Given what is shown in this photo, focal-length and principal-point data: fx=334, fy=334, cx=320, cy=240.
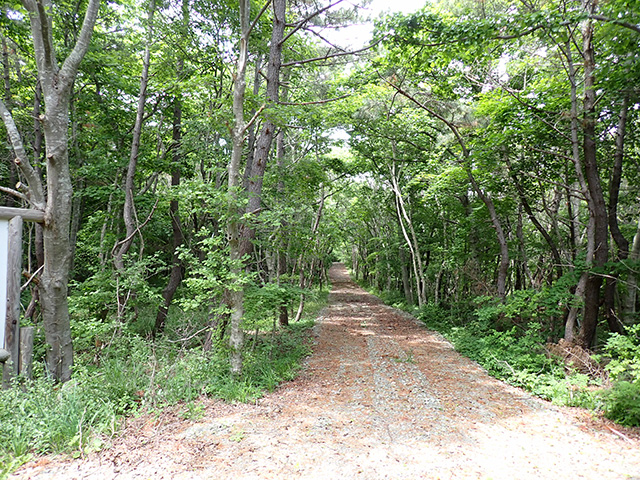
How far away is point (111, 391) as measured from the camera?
4180 mm

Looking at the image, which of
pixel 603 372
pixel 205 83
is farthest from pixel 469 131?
pixel 205 83

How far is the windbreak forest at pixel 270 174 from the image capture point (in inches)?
183

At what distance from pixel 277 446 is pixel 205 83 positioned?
6.92 metres

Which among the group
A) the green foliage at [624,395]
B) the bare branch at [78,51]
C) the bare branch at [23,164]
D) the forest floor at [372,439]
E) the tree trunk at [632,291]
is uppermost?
the bare branch at [78,51]

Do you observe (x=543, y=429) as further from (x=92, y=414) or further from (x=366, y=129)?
(x=366, y=129)

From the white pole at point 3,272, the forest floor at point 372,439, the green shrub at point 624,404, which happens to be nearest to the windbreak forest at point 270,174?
the green shrub at point 624,404

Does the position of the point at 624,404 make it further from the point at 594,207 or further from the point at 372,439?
the point at 594,207

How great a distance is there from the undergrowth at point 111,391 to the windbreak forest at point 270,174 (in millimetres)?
29

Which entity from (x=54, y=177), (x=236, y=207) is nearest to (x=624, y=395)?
(x=236, y=207)

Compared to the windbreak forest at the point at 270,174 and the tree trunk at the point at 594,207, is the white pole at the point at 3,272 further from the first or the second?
the tree trunk at the point at 594,207

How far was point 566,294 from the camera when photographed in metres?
6.17

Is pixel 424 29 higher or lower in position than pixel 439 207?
higher

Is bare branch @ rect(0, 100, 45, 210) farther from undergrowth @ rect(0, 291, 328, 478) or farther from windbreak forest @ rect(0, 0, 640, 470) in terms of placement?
undergrowth @ rect(0, 291, 328, 478)

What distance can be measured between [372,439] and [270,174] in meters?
6.34
